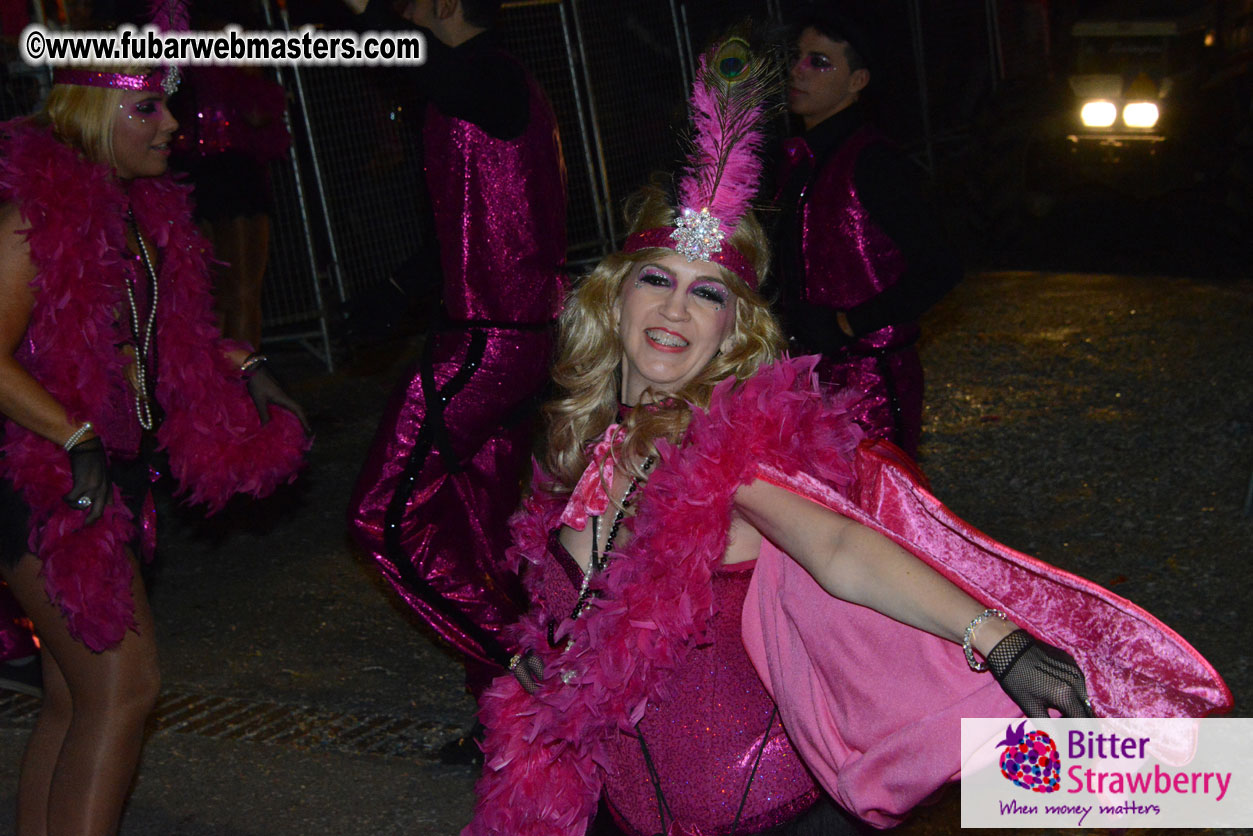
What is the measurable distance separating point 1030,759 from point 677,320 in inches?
36.1

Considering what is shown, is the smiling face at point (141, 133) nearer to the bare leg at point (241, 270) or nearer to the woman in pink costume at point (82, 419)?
the woman in pink costume at point (82, 419)

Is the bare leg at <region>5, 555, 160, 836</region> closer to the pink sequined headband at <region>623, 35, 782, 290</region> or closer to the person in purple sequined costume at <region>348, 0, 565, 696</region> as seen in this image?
the person in purple sequined costume at <region>348, 0, 565, 696</region>

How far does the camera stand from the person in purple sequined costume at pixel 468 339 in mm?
3340

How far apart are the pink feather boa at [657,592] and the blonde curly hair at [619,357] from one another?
98 mm

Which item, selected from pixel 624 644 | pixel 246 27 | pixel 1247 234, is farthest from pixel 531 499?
pixel 1247 234

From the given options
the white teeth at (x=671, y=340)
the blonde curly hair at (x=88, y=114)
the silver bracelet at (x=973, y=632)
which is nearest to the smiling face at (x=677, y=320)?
the white teeth at (x=671, y=340)

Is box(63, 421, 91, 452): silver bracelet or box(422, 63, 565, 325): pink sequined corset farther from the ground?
box(422, 63, 565, 325): pink sequined corset

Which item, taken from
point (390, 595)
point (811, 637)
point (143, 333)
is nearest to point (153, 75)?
point (143, 333)

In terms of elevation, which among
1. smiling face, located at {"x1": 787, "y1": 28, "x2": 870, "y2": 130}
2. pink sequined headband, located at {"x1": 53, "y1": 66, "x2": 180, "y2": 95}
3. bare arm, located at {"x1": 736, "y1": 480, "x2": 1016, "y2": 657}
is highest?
pink sequined headband, located at {"x1": 53, "y1": 66, "x2": 180, "y2": 95}

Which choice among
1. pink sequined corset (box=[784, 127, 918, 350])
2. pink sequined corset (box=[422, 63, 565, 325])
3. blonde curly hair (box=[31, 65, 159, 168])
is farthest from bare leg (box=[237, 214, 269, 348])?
pink sequined corset (box=[784, 127, 918, 350])

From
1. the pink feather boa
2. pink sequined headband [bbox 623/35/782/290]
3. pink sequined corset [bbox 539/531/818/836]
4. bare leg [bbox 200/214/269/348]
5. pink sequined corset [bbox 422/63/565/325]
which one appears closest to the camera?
the pink feather boa

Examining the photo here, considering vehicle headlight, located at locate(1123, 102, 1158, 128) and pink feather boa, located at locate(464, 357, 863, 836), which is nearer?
pink feather boa, located at locate(464, 357, 863, 836)

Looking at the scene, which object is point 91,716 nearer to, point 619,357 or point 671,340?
point 619,357

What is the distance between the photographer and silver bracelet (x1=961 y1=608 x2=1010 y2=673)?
1.70 metres
